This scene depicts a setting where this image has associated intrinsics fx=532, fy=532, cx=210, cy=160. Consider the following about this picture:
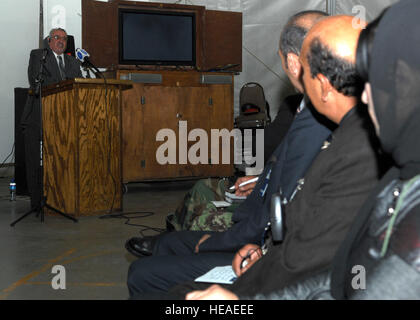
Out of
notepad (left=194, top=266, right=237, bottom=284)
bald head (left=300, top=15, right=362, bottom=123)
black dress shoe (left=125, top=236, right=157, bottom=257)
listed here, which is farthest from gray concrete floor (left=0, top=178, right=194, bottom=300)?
bald head (left=300, top=15, right=362, bottom=123)

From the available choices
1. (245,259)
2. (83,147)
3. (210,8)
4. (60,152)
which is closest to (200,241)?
(245,259)

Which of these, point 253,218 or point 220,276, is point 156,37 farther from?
point 220,276

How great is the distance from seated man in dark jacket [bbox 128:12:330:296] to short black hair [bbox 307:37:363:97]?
457 mm

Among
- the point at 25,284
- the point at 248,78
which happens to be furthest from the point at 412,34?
the point at 248,78

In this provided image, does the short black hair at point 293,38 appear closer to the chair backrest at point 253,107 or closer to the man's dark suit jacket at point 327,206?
the man's dark suit jacket at point 327,206

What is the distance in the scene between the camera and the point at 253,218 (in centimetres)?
207

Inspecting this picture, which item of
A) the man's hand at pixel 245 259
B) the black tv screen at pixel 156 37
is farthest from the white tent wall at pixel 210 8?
the man's hand at pixel 245 259

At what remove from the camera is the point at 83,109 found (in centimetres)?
486

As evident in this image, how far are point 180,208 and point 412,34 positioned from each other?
7.50ft

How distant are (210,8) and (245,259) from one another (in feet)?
23.1

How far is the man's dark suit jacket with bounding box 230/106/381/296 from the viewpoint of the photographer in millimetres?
1312

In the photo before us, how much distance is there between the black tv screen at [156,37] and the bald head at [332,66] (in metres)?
5.62

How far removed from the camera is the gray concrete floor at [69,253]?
9.84ft
